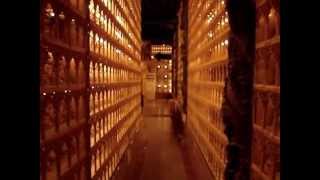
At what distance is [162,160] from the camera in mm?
5836

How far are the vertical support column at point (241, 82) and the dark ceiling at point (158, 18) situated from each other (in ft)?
32.6

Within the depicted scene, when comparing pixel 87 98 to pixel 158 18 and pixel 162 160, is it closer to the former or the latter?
pixel 162 160

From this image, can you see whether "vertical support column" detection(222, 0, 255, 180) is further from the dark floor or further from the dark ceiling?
the dark ceiling

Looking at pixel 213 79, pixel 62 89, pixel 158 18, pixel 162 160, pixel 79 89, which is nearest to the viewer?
pixel 62 89

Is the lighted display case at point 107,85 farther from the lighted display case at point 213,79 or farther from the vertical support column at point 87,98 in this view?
the lighted display case at point 213,79

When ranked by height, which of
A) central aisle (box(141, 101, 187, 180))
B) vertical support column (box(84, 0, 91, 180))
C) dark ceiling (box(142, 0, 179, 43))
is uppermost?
dark ceiling (box(142, 0, 179, 43))

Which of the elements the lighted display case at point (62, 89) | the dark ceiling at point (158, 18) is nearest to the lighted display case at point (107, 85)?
the lighted display case at point (62, 89)

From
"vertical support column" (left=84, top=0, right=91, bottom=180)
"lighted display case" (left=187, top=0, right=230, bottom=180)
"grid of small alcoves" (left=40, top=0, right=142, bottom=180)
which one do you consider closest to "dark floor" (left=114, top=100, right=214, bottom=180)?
"lighted display case" (left=187, top=0, right=230, bottom=180)

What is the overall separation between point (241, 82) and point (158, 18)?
42.3 ft

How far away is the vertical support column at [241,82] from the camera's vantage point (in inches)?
113

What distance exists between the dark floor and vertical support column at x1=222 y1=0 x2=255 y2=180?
1679 mm

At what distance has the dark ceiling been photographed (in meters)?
13.5

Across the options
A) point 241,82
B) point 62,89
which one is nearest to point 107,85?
point 241,82

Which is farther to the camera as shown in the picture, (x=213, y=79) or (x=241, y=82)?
(x=213, y=79)
